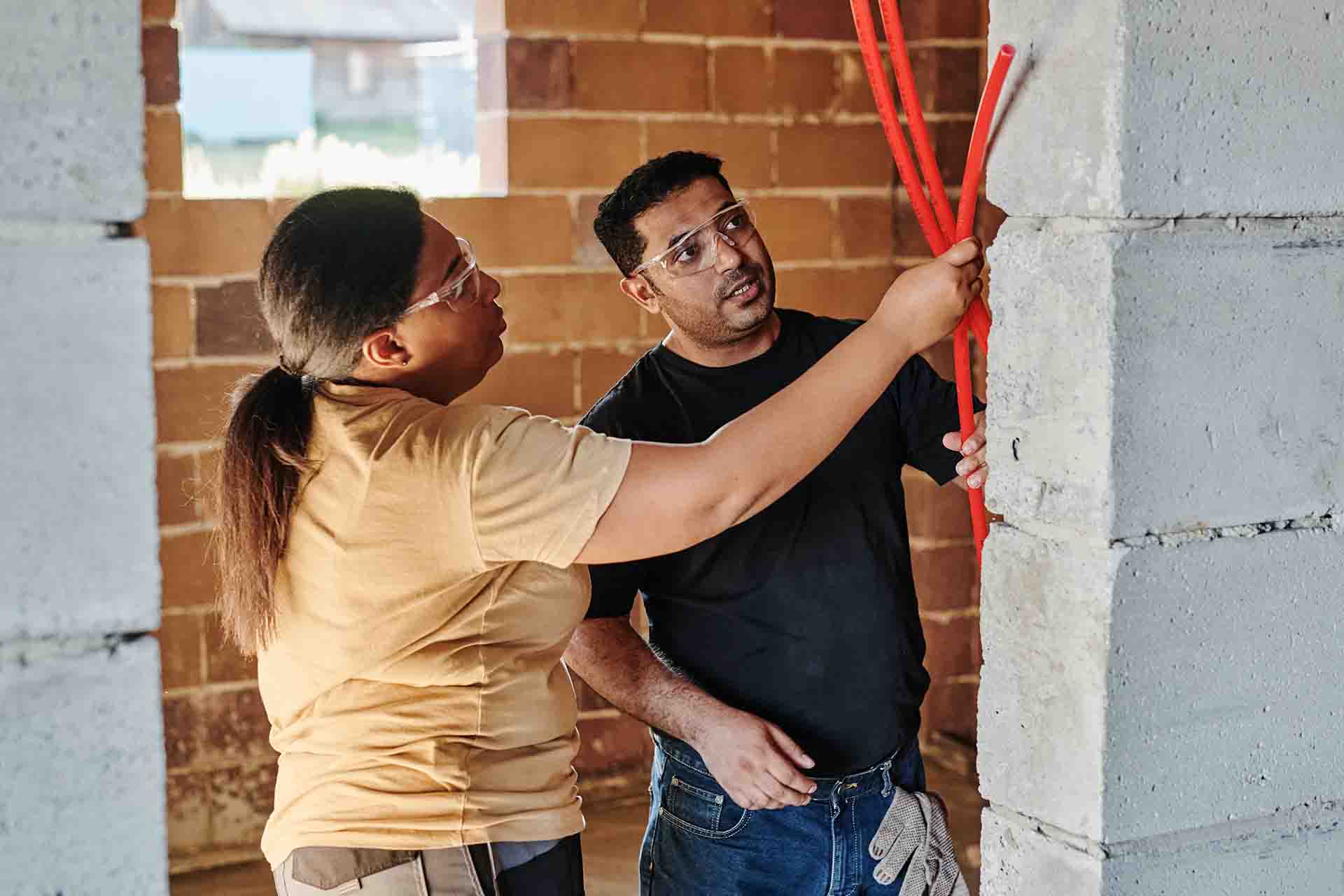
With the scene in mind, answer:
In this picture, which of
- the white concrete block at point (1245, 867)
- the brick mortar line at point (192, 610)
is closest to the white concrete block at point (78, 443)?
the white concrete block at point (1245, 867)

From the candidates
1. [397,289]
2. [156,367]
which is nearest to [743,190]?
[156,367]

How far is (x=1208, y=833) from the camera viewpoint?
1669mm

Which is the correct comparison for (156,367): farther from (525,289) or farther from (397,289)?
(397,289)

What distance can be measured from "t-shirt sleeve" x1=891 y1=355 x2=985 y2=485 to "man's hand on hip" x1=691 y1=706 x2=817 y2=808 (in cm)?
48

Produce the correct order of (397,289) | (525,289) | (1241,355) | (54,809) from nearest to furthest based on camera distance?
1. (54,809)
2. (1241,355)
3. (397,289)
4. (525,289)

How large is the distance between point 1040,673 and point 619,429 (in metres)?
0.84

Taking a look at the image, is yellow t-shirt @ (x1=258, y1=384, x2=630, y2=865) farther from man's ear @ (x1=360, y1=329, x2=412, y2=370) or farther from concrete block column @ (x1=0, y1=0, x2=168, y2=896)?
concrete block column @ (x1=0, y1=0, x2=168, y2=896)

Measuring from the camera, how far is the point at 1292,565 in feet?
5.48

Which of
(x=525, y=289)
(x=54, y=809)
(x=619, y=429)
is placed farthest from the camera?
(x=525, y=289)

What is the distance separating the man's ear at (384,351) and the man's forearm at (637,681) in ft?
1.99

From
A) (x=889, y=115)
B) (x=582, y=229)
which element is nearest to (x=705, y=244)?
(x=889, y=115)

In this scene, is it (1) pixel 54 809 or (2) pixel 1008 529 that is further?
(2) pixel 1008 529

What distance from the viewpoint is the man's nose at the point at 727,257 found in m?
2.36

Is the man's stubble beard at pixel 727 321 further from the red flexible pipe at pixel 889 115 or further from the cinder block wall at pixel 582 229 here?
the cinder block wall at pixel 582 229
